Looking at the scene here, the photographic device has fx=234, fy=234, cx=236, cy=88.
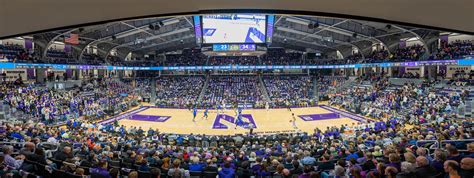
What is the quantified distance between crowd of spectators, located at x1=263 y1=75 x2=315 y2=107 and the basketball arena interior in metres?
0.30

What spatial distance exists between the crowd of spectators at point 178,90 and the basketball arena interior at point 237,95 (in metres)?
0.38

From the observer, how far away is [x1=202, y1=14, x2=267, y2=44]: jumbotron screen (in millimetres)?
24859

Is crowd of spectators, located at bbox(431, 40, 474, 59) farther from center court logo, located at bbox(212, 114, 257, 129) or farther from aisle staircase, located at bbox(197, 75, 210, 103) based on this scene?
aisle staircase, located at bbox(197, 75, 210, 103)

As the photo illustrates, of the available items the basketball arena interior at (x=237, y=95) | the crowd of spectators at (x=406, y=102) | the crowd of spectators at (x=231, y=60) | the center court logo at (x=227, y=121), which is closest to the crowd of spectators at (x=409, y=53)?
the basketball arena interior at (x=237, y=95)

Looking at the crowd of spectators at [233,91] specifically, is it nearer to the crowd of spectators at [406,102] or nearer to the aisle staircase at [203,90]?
the aisle staircase at [203,90]

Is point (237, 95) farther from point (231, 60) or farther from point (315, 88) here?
point (315, 88)

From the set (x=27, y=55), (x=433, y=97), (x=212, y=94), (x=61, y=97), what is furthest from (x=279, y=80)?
(x=27, y=55)

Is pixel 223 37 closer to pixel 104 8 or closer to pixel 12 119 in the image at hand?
pixel 12 119

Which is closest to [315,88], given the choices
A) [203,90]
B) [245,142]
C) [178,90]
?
[203,90]

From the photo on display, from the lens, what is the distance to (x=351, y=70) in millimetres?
48875

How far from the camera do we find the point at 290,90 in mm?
39656

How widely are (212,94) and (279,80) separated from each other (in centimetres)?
1410

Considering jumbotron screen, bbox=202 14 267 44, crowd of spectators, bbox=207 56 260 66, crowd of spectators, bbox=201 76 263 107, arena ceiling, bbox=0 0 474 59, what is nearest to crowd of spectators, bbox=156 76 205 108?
crowd of spectators, bbox=201 76 263 107

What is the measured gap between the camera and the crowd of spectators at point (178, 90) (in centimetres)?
3442
